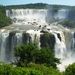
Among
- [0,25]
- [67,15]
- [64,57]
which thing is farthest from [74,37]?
[67,15]

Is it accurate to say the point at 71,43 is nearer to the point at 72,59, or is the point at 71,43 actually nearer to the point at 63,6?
the point at 72,59

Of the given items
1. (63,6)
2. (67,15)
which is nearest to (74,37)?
(67,15)

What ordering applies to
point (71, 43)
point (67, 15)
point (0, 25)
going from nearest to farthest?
point (71, 43) → point (0, 25) → point (67, 15)

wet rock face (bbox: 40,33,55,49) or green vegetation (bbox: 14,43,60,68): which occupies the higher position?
green vegetation (bbox: 14,43,60,68)

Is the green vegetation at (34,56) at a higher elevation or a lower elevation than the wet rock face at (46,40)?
higher

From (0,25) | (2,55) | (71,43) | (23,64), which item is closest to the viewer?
(23,64)

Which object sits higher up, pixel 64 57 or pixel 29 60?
pixel 29 60

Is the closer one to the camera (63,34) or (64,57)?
(64,57)

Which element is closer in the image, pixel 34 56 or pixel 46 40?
pixel 34 56

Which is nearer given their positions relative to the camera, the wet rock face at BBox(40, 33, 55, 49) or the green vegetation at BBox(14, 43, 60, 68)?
the green vegetation at BBox(14, 43, 60, 68)

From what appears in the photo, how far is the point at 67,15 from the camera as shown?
7375cm

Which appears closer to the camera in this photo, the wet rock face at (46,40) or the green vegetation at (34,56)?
the green vegetation at (34,56)

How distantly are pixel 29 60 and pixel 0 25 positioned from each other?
28.8m

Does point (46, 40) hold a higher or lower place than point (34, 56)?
lower
